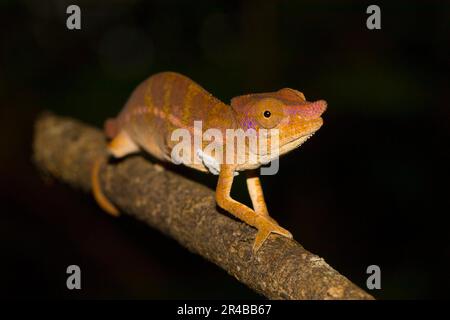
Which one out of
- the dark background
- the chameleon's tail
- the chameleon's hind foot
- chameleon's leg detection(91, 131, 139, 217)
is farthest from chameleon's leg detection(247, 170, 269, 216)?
the dark background

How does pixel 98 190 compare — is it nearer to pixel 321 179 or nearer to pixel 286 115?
pixel 286 115

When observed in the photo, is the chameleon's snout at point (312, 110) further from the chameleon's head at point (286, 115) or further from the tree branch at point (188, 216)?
the tree branch at point (188, 216)

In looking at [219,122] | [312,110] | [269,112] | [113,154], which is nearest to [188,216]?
[219,122]

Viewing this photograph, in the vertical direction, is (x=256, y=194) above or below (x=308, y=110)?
below

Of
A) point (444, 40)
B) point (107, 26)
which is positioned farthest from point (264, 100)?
point (107, 26)

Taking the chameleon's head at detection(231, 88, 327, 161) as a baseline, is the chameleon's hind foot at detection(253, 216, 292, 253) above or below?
below

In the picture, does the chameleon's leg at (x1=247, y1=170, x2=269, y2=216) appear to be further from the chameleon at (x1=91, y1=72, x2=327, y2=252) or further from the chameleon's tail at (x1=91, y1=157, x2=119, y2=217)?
Answer: the chameleon's tail at (x1=91, y1=157, x2=119, y2=217)

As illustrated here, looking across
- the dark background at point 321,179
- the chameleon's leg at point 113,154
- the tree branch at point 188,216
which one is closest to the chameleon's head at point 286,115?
the tree branch at point 188,216

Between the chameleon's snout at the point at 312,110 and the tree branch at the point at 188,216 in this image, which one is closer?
the tree branch at the point at 188,216
